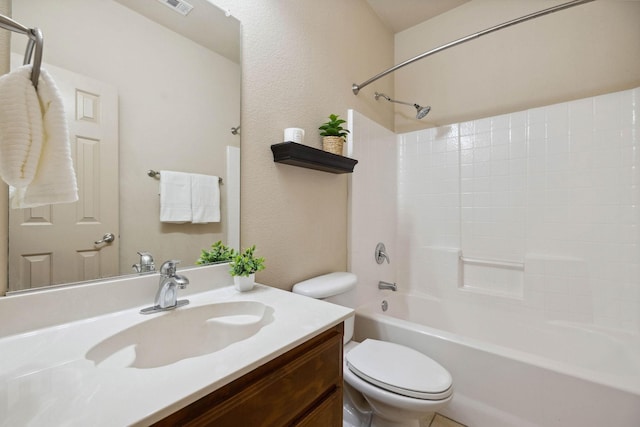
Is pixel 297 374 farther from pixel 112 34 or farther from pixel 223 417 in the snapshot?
pixel 112 34

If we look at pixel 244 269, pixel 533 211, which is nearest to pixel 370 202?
pixel 533 211

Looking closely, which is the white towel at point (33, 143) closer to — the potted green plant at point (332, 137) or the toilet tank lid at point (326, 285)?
the toilet tank lid at point (326, 285)

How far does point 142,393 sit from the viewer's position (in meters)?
0.43

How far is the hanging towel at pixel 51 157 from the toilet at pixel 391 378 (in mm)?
927

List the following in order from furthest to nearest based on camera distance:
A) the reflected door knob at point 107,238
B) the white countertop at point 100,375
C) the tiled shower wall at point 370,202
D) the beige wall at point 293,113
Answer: the tiled shower wall at point 370,202 < the beige wall at point 293,113 < the reflected door knob at point 107,238 < the white countertop at point 100,375

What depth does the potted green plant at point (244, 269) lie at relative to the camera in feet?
3.23

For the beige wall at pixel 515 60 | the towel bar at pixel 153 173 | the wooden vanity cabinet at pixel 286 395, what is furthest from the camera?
the beige wall at pixel 515 60

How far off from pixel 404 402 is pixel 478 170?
5.47 feet

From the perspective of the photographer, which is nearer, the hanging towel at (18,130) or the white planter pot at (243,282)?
the hanging towel at (18,130)

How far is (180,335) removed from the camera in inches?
30.5

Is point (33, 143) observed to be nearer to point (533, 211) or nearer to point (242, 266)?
point (242, 266)

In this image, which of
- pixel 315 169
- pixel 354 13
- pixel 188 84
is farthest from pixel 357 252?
pixel 354 13

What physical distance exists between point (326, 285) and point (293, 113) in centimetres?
89

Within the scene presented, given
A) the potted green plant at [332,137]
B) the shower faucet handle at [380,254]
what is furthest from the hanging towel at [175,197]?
the shower faucet handle at [380,254]
